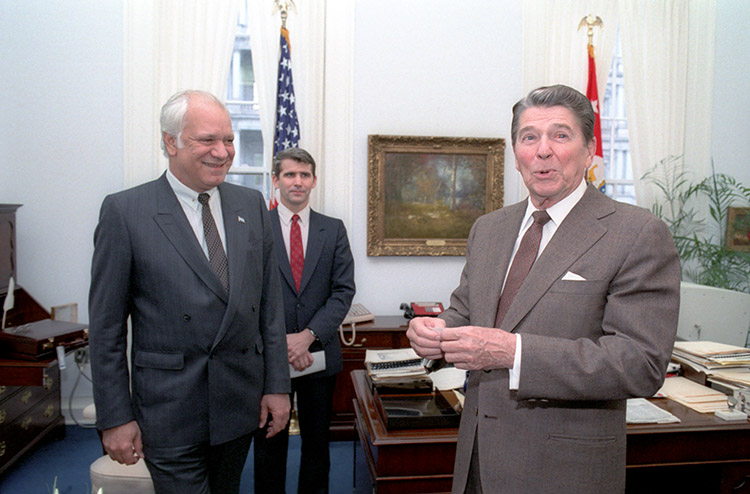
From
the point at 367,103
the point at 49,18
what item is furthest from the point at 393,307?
the point at 49,18

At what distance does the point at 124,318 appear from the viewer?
1726 mm

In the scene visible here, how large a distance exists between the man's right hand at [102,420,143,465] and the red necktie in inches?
50.9

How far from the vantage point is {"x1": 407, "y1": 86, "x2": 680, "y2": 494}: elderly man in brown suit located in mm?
1233

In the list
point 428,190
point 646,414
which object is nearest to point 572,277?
point 646,414

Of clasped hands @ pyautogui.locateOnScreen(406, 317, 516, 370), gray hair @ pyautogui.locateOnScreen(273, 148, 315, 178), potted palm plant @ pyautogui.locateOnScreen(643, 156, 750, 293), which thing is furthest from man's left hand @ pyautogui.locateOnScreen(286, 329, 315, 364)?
potted palm plant @ pyautogui.locateOnScreen(643, 156, 750, 293)

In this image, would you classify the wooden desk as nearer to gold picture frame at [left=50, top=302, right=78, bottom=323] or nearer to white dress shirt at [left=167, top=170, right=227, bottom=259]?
white dress shirt at [left=167, top=170, right=227, bottom=259]

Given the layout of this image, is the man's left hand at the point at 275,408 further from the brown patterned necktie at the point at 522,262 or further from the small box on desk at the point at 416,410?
the brown patterned necktie at the point at 522,262

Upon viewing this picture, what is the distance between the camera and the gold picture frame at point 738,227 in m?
4.96

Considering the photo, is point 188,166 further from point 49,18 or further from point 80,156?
point 49,18

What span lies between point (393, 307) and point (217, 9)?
305 centimetres

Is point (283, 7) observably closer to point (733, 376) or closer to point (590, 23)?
point (590, 23)

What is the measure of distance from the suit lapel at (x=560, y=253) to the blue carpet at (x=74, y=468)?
1803mm

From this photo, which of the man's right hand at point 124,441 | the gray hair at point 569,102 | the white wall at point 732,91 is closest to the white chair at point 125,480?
the man's right hand at point 124,441

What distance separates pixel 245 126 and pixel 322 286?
2492 mm
